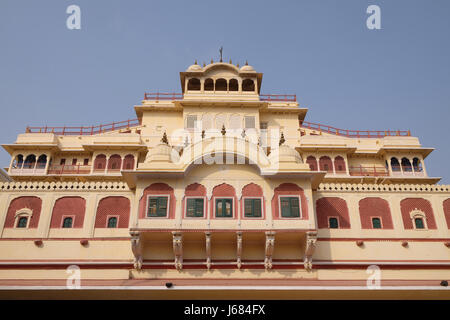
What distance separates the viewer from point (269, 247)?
783 inches

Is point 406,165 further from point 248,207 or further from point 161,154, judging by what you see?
point 161,154

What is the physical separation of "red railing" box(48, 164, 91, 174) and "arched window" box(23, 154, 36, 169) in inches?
55.0

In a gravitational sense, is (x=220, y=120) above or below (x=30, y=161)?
above

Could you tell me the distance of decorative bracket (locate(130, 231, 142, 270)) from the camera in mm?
19578

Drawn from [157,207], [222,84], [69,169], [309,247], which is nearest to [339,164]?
[222,84]

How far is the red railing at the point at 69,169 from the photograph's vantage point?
31922 mm

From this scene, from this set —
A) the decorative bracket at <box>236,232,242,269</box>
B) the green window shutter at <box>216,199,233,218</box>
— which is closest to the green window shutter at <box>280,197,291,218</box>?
the decorative bracket at <box>236,232,242,269</box>

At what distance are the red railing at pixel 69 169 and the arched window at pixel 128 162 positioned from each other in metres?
2.69

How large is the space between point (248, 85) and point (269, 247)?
19947mm

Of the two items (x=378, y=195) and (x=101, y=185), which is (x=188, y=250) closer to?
(x=101, y=185)

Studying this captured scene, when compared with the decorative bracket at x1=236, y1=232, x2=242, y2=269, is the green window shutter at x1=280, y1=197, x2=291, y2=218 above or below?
above

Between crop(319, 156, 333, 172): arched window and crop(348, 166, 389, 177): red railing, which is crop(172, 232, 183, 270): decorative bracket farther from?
crop(348, 166, 389, 177): red railing
